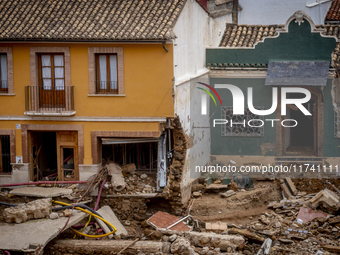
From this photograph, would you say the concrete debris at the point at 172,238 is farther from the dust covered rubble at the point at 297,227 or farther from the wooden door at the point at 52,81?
the wooden door at the point at 52,81

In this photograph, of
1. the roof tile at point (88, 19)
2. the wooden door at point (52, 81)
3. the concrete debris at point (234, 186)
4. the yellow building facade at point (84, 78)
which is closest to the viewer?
the roof tile at point (88, 19)

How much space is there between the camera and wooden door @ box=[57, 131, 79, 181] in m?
17.1

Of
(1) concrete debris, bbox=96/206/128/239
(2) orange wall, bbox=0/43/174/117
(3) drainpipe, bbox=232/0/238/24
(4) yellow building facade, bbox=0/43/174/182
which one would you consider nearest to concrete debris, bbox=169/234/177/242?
(1) concrete debris, bbox=96/206/128/239

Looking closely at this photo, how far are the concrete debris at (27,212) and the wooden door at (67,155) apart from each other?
114 inches

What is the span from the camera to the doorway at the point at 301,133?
69.5 ft

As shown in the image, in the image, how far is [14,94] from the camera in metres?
16.9

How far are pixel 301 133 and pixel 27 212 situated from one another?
15396 millimetres

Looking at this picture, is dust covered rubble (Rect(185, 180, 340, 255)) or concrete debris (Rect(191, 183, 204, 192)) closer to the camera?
dust covered rubble (Rect(185, 180, 340, 255))

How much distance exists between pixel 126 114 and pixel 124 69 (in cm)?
169

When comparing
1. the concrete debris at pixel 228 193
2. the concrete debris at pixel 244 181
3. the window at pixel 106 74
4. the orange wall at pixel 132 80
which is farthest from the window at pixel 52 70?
the concrete debris at pixel 244 181

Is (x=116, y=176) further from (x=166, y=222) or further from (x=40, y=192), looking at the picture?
(x=40, y=192)

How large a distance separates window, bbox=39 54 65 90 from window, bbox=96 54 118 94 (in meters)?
1.41

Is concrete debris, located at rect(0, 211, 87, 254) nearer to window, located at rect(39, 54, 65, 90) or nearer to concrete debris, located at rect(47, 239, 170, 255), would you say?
concrete debris, located at rect(47, 239, 170, 255)

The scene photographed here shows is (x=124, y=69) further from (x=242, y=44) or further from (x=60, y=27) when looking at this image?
(x=242, y=44)
